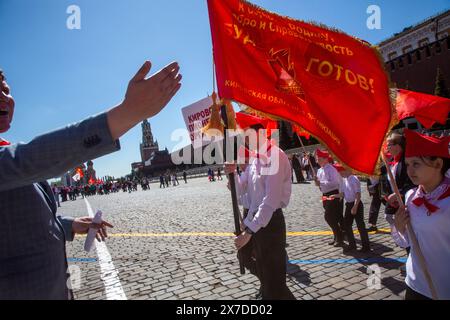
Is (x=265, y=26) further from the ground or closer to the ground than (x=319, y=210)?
further from the ground

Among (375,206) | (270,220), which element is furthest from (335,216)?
(270,220)

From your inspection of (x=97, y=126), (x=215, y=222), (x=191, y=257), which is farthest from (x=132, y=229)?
(x=97, y=126)

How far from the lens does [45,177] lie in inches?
49.3

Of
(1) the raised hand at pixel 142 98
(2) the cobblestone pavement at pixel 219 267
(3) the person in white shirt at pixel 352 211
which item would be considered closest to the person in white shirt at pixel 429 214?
(2) the cobblestone pavement at pixel 219 267

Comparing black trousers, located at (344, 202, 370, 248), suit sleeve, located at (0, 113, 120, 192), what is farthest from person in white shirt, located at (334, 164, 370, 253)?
suit sleeve, located at (0, 113, 120, 192)

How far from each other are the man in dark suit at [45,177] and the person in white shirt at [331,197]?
5.01 metres

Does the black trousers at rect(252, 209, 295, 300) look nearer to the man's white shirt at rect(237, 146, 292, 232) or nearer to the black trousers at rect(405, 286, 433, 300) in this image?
the man's white shirt at rect(237, 146, 292, 232)

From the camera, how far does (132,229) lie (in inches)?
444

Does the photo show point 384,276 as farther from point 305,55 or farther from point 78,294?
point 78,294

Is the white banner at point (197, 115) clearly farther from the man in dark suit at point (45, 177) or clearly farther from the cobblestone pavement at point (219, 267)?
the man in dark suit at point (45, 177)

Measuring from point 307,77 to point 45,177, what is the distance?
2.39 metres

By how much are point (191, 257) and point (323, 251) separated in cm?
275
